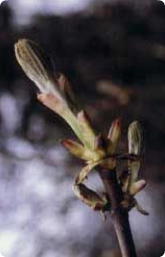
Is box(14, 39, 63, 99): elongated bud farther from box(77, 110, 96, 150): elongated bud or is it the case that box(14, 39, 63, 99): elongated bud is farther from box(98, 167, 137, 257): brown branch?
box(98, 167, 137, 257): brown branch

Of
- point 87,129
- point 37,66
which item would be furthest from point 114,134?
point 37,66

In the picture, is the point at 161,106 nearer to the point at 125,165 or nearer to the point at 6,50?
the point at 125,165

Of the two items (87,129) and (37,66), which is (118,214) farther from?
(37,66)

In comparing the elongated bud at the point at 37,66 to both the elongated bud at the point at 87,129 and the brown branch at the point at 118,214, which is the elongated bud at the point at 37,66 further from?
the brown branch at the point at 118,214

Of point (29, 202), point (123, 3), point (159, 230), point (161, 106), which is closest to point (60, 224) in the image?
point (29, 202)

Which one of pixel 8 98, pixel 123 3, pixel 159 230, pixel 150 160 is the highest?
pixel 123 3

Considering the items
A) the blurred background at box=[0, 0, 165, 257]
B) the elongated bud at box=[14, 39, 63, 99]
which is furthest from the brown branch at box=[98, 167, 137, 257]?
the elongated bud at box=[14, 39, 63, 99]
